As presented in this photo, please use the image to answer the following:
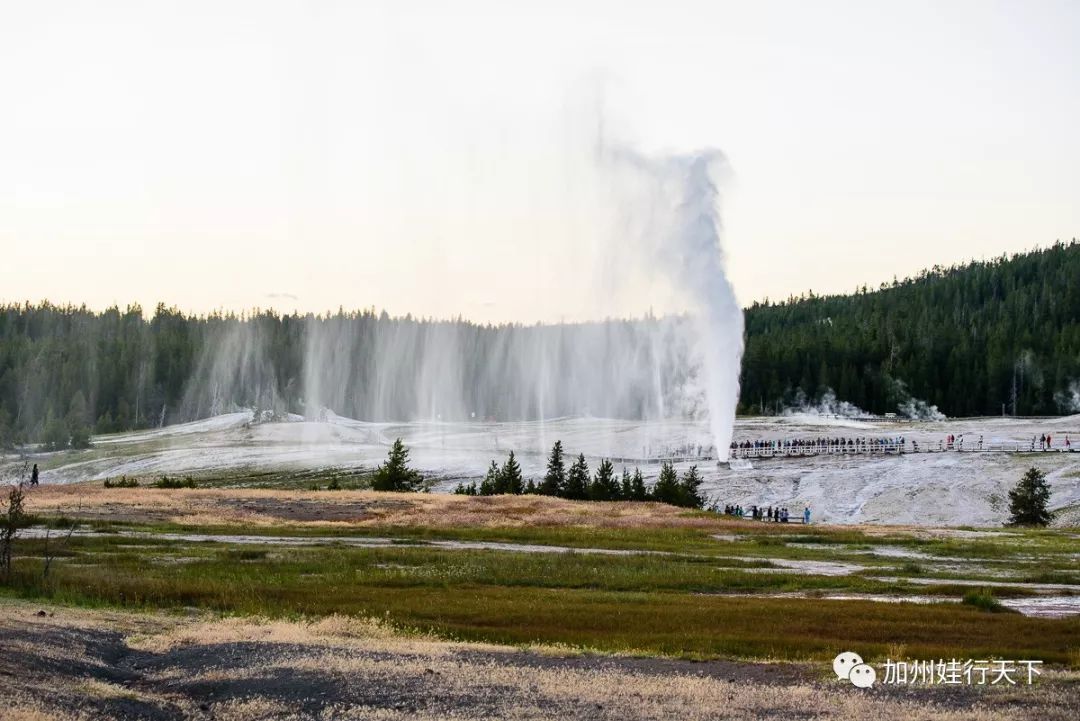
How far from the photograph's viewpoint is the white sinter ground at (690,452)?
280 feet

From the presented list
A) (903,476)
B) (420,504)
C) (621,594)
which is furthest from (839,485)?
(621,594)

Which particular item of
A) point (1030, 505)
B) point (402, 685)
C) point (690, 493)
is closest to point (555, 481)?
point (690, 493)

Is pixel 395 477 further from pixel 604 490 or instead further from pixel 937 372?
pixel 937 372

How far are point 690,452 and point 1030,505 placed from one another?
46829 millimetres

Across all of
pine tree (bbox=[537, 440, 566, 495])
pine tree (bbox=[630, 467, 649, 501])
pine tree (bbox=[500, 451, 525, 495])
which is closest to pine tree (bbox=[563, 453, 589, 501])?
pine tree (bbox=[537, 440, 566, 495])

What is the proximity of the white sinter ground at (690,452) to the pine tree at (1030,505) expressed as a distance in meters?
3.92

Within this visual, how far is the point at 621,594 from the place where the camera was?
36.0 meters

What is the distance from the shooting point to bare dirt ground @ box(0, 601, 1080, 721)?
17.5 metres

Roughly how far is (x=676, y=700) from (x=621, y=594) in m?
17.7

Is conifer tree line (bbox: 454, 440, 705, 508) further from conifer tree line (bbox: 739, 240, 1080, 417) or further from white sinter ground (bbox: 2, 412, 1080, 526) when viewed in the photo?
conifer tree line (bbox: 739, 240, 1080, 417)

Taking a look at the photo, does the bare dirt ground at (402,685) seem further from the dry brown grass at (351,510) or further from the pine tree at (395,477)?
the pine tree at (395,477)

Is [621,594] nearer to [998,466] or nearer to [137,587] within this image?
[137,587]

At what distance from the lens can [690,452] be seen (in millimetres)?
118750

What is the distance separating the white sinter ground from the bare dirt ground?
214ft
